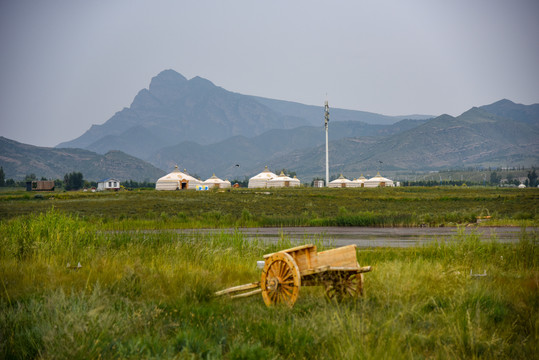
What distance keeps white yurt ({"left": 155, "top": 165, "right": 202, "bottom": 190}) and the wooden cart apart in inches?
3552

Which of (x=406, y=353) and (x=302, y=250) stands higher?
(x=302, y=250)

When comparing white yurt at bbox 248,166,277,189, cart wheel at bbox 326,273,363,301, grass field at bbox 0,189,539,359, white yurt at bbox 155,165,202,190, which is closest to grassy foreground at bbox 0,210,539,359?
grass field at bbox 0,189,539,359

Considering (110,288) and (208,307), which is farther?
(110,288)

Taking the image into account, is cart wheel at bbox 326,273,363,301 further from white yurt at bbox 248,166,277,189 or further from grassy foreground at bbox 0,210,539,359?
white yurt at bbox 248,166,277,189

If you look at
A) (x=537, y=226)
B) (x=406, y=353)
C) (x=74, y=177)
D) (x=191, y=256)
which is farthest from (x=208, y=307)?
(x=74, y=177)

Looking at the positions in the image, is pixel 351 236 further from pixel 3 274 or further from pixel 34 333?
pixel 34 333

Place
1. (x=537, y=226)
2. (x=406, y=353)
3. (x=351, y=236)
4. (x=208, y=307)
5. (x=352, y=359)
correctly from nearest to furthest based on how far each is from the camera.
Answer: (x=352, y=359) < (x=406, y=353) < (x=208, y=307) < (x=351, y=236) < (x=537, y=226)

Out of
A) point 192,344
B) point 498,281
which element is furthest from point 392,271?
point 192,344

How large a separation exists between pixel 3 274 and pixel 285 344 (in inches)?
231

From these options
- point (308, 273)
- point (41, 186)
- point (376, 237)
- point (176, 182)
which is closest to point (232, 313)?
point (308, 273)

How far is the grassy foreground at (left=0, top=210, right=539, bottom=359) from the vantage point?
566 cm

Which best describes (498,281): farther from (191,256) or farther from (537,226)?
(537,226)

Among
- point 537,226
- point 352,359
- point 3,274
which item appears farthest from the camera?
point 537,226

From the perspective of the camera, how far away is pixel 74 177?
107 meters
